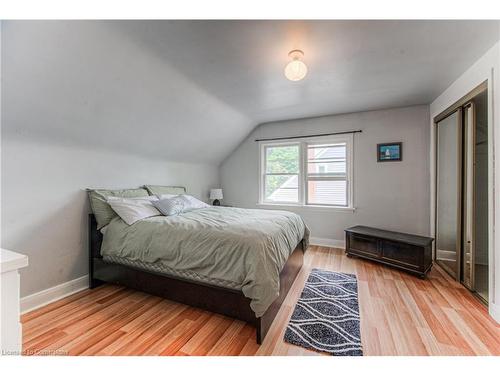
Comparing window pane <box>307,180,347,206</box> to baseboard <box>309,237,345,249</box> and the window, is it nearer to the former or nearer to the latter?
the window

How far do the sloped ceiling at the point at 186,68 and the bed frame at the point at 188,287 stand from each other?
113cm

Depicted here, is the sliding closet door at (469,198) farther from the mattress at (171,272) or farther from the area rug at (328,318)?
the mattress at (171,272)

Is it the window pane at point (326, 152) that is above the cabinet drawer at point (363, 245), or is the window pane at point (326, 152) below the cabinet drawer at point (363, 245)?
above

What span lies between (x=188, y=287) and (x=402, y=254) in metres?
2.67

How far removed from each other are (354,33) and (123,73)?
2014mm

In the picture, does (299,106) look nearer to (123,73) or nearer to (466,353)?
(123,73)

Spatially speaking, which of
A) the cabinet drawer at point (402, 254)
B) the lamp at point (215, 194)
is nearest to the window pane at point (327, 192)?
the cabinet drawer at point (402, 254)

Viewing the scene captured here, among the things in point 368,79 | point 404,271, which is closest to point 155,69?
point 368,79

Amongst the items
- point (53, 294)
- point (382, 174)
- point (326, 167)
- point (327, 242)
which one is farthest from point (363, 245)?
point (53, 294)

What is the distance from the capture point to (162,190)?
331cm

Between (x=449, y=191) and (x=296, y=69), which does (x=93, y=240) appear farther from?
(x=449, y=191)

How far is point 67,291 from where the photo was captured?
2.28 m

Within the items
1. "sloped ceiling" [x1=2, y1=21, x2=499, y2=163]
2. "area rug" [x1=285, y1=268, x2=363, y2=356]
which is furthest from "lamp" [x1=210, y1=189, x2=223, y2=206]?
"area rug" [x1=285, y1=268, x2=363, y2=356]

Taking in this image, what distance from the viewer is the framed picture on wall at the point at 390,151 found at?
3482 millimetres
